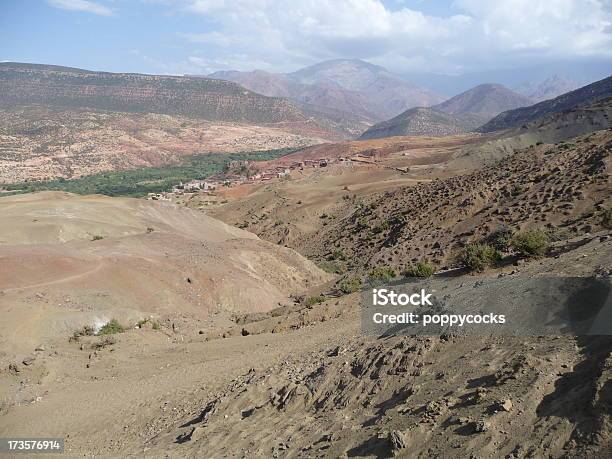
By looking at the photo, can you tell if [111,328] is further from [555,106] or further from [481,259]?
[555,106]

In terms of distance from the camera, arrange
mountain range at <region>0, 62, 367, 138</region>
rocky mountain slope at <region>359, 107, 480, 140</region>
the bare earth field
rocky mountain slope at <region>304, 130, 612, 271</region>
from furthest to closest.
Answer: mountain range at <region>0, 62, 367, 138</region> < rocky mountain slope at <region>359, 107, 480, 140</region> < rocky mountain slope at <region>304, 130, 612, 271</region> < the bare earth field

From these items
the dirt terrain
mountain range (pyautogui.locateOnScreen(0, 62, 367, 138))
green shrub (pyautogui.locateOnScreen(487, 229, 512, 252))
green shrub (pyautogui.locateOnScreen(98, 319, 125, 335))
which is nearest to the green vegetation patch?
mountain range (pyautogui.locateOnScreen(0, 62, 367, 138))

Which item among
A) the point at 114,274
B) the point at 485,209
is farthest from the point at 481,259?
the point at 114,274

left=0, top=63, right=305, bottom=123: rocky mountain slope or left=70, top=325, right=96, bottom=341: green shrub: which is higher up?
left=0, top=63, right=305, bottom=123: rocky mountain slope

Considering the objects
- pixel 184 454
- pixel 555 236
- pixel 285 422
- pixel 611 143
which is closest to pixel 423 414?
pixel 285 422

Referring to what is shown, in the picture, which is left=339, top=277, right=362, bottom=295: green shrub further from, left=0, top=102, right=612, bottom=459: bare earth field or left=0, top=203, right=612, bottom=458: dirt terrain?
left=0, top=203, right=612, bottom=458: dirt terrain

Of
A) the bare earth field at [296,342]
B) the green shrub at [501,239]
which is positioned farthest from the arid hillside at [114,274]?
the green shrub at [501,239]
